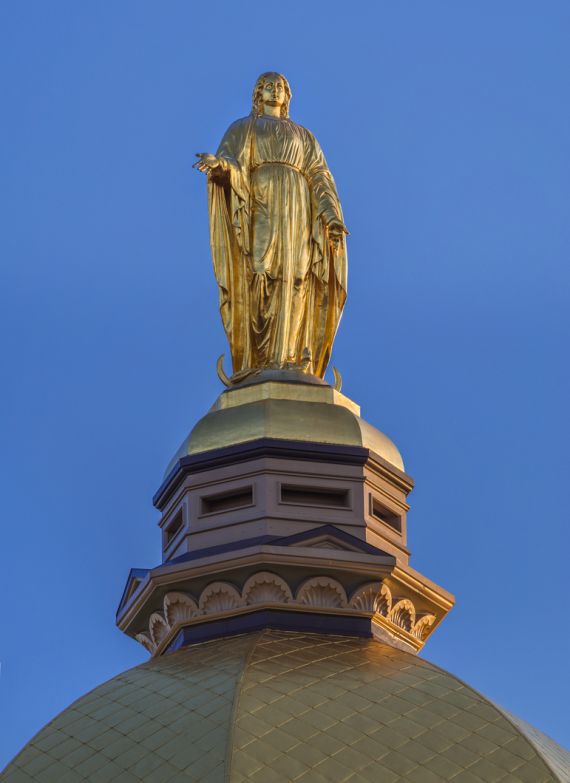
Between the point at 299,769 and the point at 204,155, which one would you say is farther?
the point at 204,155

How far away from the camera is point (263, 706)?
134 feet

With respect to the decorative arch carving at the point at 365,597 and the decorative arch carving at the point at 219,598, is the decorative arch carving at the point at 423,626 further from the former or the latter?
the decorative arch carving at the point at 219,598

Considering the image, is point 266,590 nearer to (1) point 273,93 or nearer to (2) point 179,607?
(2) point 179,607

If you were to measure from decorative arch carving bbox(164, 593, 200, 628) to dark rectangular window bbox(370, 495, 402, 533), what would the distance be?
12.3ft

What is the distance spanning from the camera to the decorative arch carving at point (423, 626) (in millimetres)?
47219

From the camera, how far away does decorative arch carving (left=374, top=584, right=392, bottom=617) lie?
45969mm

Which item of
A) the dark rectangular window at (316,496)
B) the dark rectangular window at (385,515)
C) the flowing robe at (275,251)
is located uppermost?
the flowing robe at (275,251)

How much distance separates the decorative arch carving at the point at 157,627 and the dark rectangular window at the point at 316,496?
295 centimetres

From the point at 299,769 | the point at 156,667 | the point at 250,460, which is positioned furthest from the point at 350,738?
the point at 250,460

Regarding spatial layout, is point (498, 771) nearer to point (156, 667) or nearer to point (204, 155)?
point (156, 667)

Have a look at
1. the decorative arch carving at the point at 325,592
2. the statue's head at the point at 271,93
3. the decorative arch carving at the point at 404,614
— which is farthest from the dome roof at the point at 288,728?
the statue's head at the point at 271,93

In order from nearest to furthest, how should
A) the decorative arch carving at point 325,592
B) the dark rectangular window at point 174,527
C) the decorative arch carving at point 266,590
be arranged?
the decorative arch carving at point 266,590 → the decorative arch carving at point 325,592 → the dark rectangular window at point 174,527

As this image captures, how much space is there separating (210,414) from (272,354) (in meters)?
1.82

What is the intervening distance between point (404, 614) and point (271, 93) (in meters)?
10.9
